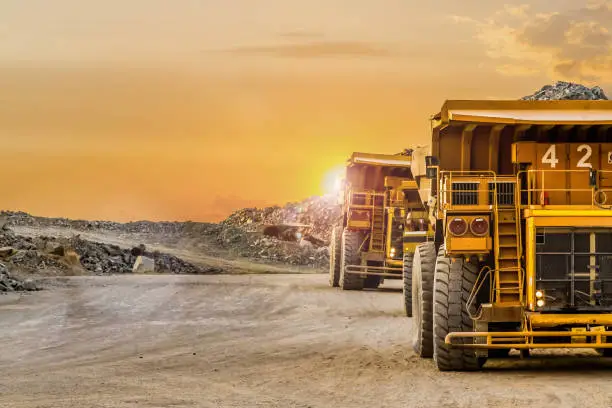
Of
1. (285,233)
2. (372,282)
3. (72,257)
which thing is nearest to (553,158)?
(372,282)

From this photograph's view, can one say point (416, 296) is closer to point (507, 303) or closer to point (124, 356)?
point (507, 303)

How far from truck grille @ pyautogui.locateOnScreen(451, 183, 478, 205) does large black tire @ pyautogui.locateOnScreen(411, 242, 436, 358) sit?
5.34 ft

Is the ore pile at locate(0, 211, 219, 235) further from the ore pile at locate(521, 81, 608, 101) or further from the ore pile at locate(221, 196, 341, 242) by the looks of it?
the ore pile at locate(521, 81, 608, 101)

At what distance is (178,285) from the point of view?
111ft

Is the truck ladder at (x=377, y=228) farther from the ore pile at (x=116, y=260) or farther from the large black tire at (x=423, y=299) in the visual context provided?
the large black tire at (x=423, y=299)

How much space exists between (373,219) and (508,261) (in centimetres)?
1924

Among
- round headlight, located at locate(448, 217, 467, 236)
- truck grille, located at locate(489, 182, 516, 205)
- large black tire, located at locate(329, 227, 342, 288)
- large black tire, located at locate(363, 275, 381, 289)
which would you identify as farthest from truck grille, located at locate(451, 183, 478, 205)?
large black tire, located at locate(329, 227, 342, 288)

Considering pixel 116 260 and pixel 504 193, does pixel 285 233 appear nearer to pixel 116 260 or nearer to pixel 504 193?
pixel 116 260

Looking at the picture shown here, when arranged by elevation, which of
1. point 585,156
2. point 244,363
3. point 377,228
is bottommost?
point 244,363

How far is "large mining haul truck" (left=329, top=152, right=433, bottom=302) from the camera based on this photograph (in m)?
31.7

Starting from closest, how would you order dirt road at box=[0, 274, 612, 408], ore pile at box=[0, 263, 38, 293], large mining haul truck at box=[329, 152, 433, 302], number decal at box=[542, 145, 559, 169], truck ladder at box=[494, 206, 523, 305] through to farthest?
dirt road at box=[0, 274, 612, 408], truck ladder at box=[494, 206, 523, 305], number decal at box=[542, 145, 559, 169], ore pile at box=[0, 263, 38, 293], large mining haul truck at box=[329, 152, 433, 302]

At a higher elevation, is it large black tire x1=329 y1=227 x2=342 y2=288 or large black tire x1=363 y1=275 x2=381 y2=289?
large black tire x1=329 y1=227 x2=342 y2=288

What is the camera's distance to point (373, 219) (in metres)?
32.4

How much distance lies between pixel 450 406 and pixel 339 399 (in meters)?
1.25
